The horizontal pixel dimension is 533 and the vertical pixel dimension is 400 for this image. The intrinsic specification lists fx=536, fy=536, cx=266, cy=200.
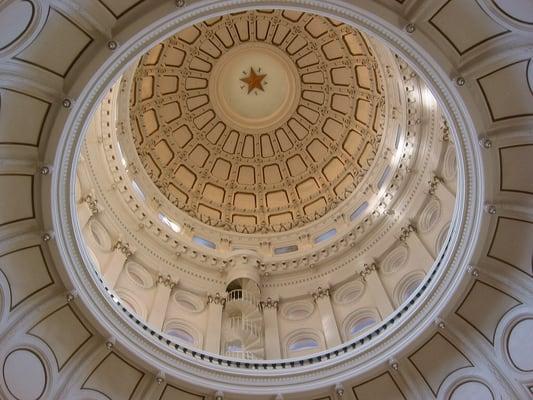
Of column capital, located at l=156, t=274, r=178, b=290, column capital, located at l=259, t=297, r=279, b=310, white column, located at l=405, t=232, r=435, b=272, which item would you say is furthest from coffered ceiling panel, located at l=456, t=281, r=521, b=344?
column capital, located at l=156, t=274, r=178, b=290

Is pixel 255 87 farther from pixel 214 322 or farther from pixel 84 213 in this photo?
pixel 214 322

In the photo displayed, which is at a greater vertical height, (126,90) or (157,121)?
(157,121)

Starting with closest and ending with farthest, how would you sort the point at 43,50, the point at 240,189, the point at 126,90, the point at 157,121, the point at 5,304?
the point at 43,50
the point at 5,304
the point at 126,90
the point at 157,121
the point at 240,189

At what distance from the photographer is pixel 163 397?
17.9 metres

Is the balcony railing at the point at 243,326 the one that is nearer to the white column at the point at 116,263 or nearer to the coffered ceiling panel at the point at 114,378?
the white column at the point at 116,263

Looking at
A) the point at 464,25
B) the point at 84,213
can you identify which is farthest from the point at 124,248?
the point at 464,25

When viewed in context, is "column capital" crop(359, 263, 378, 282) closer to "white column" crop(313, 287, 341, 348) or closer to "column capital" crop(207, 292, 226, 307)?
"white column" crop(313, 287, 341, 348)

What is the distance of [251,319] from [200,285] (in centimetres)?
324

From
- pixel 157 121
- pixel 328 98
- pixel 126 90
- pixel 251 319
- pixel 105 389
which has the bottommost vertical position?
pixel 105 389

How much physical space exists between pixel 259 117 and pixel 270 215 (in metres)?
6.61

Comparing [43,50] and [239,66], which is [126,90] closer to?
[239,66]

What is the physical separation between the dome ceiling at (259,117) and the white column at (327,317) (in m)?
7.10

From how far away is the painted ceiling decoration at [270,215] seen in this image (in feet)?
46.5

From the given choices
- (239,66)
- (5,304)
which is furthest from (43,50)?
(239,66)
